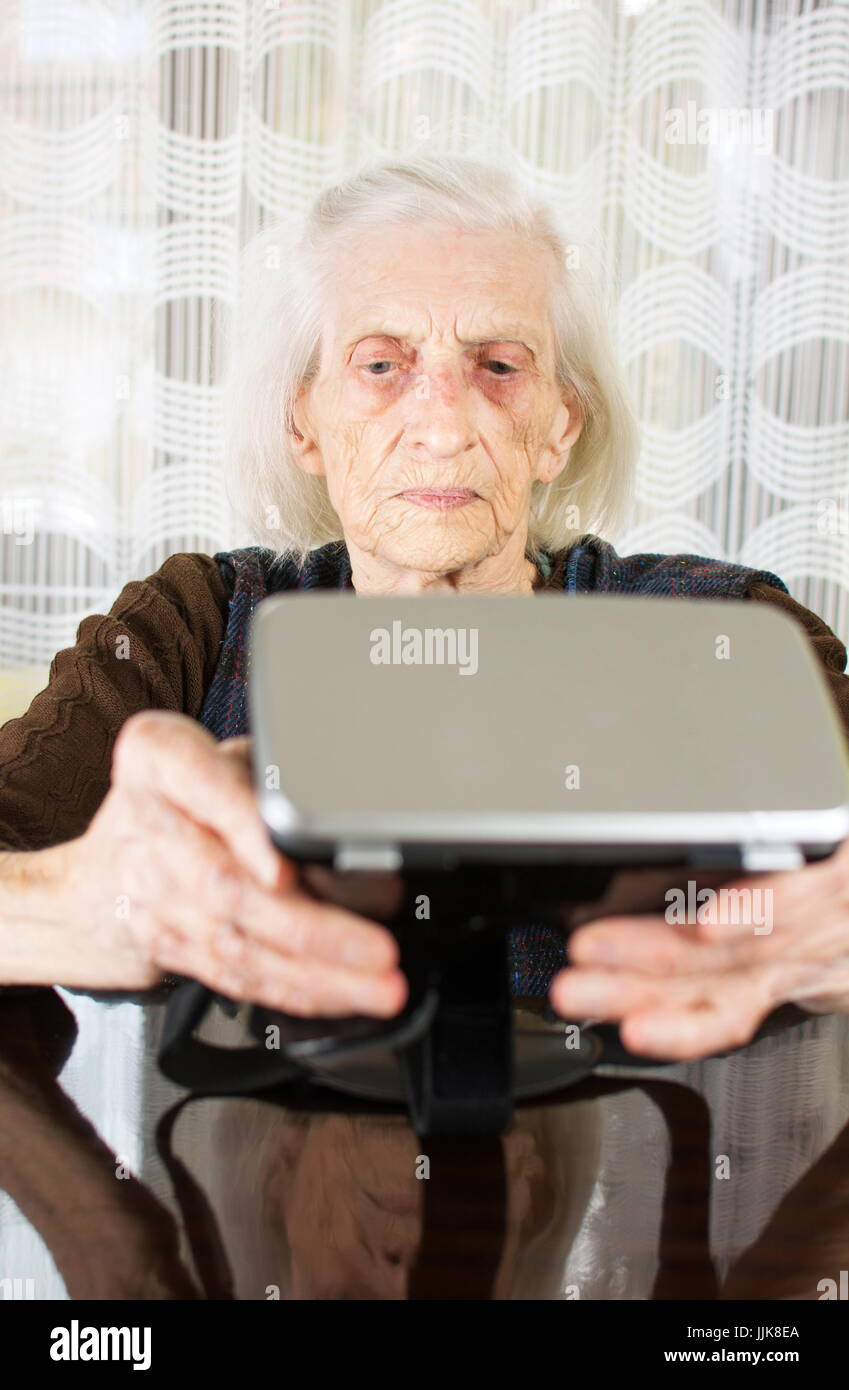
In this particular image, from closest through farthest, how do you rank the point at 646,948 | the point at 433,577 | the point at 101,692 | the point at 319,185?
the point at 646,948 → the point at 101,692 → the point at 433,577 → the point at 319,185

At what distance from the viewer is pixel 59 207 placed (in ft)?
9.58

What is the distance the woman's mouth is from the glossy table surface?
1.98ft

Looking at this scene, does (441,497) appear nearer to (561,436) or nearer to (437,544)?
(437,544)

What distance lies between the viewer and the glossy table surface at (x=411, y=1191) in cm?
→ 36

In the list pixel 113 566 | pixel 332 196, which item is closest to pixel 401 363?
pixel 332 196

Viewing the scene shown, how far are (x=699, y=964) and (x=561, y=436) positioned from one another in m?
0.88

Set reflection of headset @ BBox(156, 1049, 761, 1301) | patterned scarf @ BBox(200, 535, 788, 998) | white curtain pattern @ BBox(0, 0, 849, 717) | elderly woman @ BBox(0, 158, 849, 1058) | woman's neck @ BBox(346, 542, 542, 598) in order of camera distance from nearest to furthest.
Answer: reflection of headset @ BBox(156, 1049, 761, 1301) → elderly woman @ BBox(0, 158, 849, 1058) → patterned scarf @ BBox(200, 535, 788, 998) → woman's neck @ BBox(346, 542, 542, 598) → white curtain pattern @ BBox(0, 0, 849, 717)

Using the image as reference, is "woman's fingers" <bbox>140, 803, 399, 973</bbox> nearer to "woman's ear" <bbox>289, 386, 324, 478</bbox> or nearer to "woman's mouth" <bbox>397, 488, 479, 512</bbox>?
"woman's mouth" <bbox>397, 488, 479, 512</bbox>

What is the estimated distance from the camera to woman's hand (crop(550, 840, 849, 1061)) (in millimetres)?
383

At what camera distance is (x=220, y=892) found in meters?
0.40

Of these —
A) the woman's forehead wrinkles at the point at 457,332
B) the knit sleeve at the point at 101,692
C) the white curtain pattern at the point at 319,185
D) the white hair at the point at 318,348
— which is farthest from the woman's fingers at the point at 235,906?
the white curtain pattern at the point at 319,185

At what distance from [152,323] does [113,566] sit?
630mm

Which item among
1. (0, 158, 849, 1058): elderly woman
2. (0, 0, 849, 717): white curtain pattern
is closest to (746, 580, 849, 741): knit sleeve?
(0, 158, 849, 1058): elderly woman

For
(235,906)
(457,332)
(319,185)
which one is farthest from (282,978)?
(319,185)
